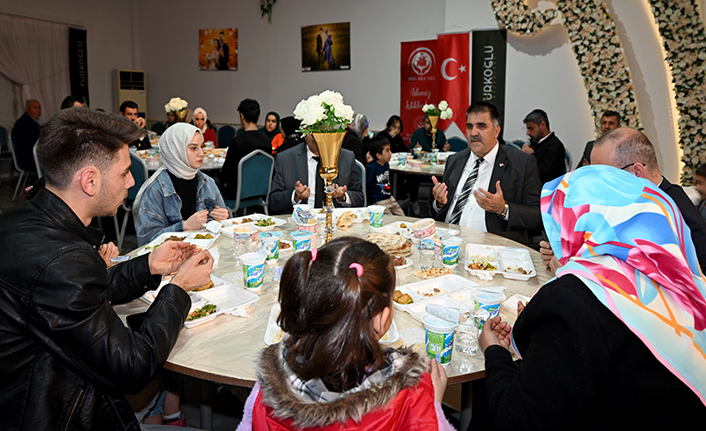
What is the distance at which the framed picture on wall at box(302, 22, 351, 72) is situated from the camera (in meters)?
9.28

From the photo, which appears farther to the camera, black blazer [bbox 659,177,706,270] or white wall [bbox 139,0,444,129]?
white wall [bbox 139,0,444,129]

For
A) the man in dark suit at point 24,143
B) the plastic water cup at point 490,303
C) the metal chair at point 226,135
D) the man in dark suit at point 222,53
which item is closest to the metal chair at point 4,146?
the man in dark suit at point 24,143

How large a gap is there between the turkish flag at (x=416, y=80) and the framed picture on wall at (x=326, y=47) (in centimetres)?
119

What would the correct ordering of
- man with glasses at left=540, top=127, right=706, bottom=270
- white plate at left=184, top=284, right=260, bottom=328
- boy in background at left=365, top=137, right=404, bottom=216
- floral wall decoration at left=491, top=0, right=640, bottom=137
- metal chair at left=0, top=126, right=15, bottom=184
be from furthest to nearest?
1. metal chair at left=0, top=126, right=15, bottom=184
2. floral wall decoration at left=491, top=0, right=640, bottom=137
3. boy in background at left=365, top=137, right=404, bottom=216
4. man with glasses at left=540, top=127, right=706, bottom=270
5. white plate at left=184, top=284, right=260, bottom=328

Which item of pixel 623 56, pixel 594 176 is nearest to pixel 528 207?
pixel 594 176

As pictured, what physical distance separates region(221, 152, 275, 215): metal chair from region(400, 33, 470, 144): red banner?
12.8 ft

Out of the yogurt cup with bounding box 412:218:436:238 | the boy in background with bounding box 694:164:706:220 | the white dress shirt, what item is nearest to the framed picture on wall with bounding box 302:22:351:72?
the white dress shirt

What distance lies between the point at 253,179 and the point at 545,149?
336 cm

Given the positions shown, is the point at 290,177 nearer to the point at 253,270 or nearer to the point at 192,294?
the point at 253,270

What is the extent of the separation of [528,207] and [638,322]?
201 centimetres

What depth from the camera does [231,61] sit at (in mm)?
10766

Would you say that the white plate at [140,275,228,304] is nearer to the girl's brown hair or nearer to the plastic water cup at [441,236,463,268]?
the girl's brown hair

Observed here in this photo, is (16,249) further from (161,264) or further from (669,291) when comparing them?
(669,291)

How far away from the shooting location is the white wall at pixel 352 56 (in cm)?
649
